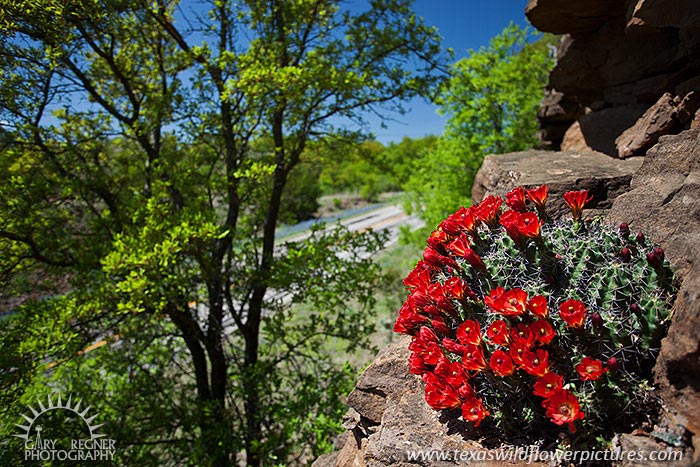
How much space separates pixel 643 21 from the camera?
288 cm

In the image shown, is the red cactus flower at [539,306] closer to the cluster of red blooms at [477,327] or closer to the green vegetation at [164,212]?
the cluster of red blooms at [477,327]

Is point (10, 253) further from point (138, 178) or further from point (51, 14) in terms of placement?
point (51, 14)

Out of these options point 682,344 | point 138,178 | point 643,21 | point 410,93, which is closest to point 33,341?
point 138,178

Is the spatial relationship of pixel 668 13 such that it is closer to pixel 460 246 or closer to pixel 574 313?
pixel 460 246

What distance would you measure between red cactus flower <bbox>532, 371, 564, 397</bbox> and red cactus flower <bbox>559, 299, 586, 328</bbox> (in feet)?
0.77

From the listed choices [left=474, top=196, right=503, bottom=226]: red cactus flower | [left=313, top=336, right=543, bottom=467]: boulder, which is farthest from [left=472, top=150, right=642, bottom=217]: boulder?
[left=313, top=336, right=543, bottom=467]: boulder

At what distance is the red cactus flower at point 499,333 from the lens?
1.72 metres

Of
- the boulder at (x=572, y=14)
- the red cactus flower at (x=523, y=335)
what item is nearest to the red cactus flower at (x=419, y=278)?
the red cactus flower at (x=523, y=335)

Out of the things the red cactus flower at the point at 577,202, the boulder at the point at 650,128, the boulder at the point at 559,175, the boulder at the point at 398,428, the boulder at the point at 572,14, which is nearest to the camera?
the boulder at the point at 398,428

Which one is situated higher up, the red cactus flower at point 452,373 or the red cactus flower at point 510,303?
the red cactus flower at point 510,303

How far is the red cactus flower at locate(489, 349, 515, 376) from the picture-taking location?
5.32ft

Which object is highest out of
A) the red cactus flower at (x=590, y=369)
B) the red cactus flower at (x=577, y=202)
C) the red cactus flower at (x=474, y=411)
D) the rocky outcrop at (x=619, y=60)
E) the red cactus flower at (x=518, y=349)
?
the rocky outcrop at (x=619, y=60)

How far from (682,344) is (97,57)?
6.52 metres

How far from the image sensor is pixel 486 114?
9672 millimetres
